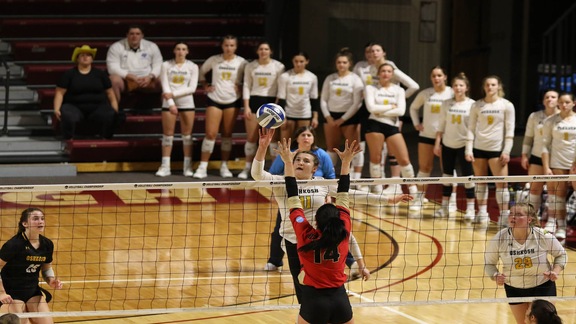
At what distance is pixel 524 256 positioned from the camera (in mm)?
9062

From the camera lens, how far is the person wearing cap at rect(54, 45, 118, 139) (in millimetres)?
17625

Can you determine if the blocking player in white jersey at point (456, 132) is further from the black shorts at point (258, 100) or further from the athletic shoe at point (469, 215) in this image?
the black shorts at point (258, 100)

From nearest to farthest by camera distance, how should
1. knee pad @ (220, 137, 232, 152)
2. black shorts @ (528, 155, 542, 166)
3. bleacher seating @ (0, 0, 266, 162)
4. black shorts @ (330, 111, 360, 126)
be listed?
black shorts @ (528, 155, 542, 166) < black shorts @ (330, 111, 360, 126) < knee pad @ (220, 137, 232, 152) < bleacher seating @ (0, 0, 266, 162)

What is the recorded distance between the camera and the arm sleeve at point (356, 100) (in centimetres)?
1653

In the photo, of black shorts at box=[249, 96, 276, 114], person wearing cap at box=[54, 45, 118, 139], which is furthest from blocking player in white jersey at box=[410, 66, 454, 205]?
person wearing cap at box=[54, 45, 118, 139]

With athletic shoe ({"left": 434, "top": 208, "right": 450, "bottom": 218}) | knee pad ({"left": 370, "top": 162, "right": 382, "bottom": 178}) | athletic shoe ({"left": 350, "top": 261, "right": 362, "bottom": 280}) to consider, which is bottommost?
athletic shoe ({"left": 350, "top": 261, "right": 362, "bottom": 280})

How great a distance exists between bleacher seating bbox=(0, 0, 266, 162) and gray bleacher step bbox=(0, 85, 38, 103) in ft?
0.57

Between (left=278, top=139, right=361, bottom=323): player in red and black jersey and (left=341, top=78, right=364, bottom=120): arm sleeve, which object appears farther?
(left=341, top=78, right=364, bottom=120): arm sleeve

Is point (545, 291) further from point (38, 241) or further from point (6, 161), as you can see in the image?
point (6, 161)

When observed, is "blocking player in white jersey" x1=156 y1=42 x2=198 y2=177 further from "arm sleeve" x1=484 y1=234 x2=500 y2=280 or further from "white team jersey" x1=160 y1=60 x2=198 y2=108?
"arm sleeve" x1=484 y1=234 x2=500 y2=280

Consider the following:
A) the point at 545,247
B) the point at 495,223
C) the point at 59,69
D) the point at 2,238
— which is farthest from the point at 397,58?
the point at 545,247

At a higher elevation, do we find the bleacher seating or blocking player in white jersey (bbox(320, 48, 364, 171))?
the bleacher seating

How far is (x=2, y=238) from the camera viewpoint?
42.8 feet

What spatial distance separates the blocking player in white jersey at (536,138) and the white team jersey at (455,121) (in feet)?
3.17
